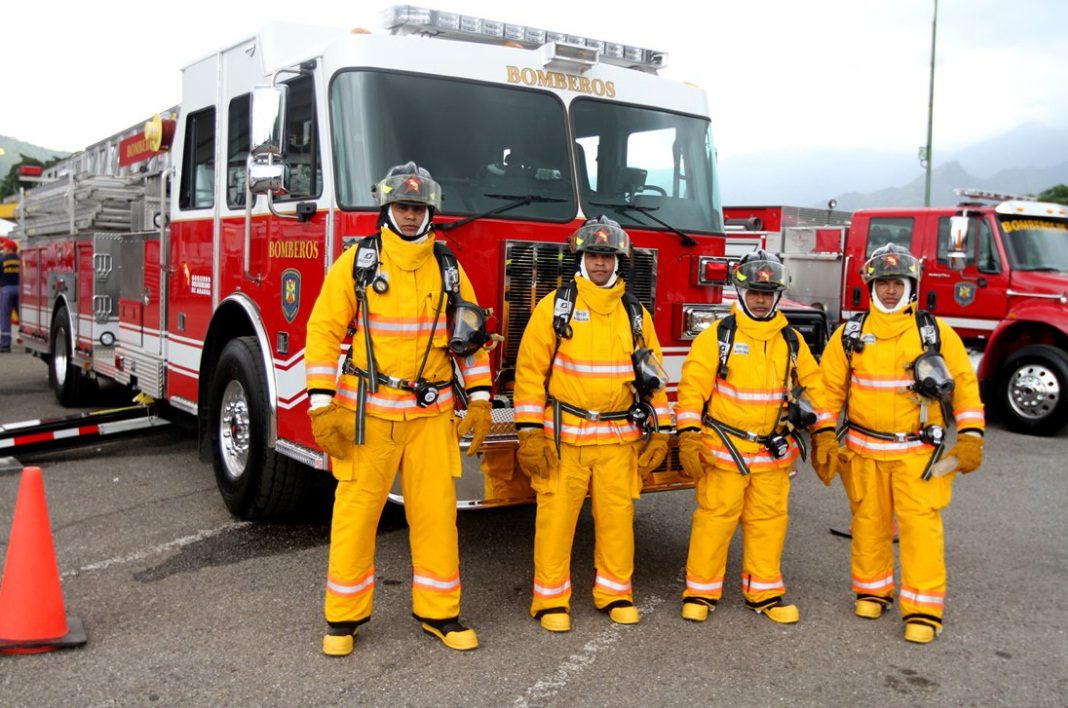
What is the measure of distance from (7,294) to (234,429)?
997 cm

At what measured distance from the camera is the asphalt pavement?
12.8ft

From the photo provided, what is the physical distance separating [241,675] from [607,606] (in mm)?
1652

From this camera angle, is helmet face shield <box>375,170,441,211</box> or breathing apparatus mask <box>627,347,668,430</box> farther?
breathing apparatus mask <box>627,347,668,430</box>

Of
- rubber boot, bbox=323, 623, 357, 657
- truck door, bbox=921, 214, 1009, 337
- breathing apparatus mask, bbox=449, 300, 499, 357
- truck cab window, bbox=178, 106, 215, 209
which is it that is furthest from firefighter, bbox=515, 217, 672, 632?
truck door, bbox=921, 214, 1009, 337

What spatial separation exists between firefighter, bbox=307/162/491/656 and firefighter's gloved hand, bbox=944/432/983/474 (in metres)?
2.19

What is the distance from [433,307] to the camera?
170 inches

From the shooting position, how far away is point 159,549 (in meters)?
5.59

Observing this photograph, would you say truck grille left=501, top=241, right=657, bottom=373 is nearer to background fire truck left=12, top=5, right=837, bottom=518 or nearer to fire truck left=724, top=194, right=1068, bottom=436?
background fire truck left=12, top=5, right=837, bottom=518

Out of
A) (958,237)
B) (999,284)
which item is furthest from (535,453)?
(999,284)

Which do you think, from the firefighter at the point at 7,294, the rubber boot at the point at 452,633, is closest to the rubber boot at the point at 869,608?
the rubber boot at the point at 452,633

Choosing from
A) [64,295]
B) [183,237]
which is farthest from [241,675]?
[64,295]

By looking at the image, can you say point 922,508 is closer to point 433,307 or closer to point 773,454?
point 773,454

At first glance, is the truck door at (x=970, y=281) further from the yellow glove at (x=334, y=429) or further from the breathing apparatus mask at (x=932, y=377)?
the yellow glove at (x=334, y=429)

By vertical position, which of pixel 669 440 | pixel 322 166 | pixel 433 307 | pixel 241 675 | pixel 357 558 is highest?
pixel 322 166
